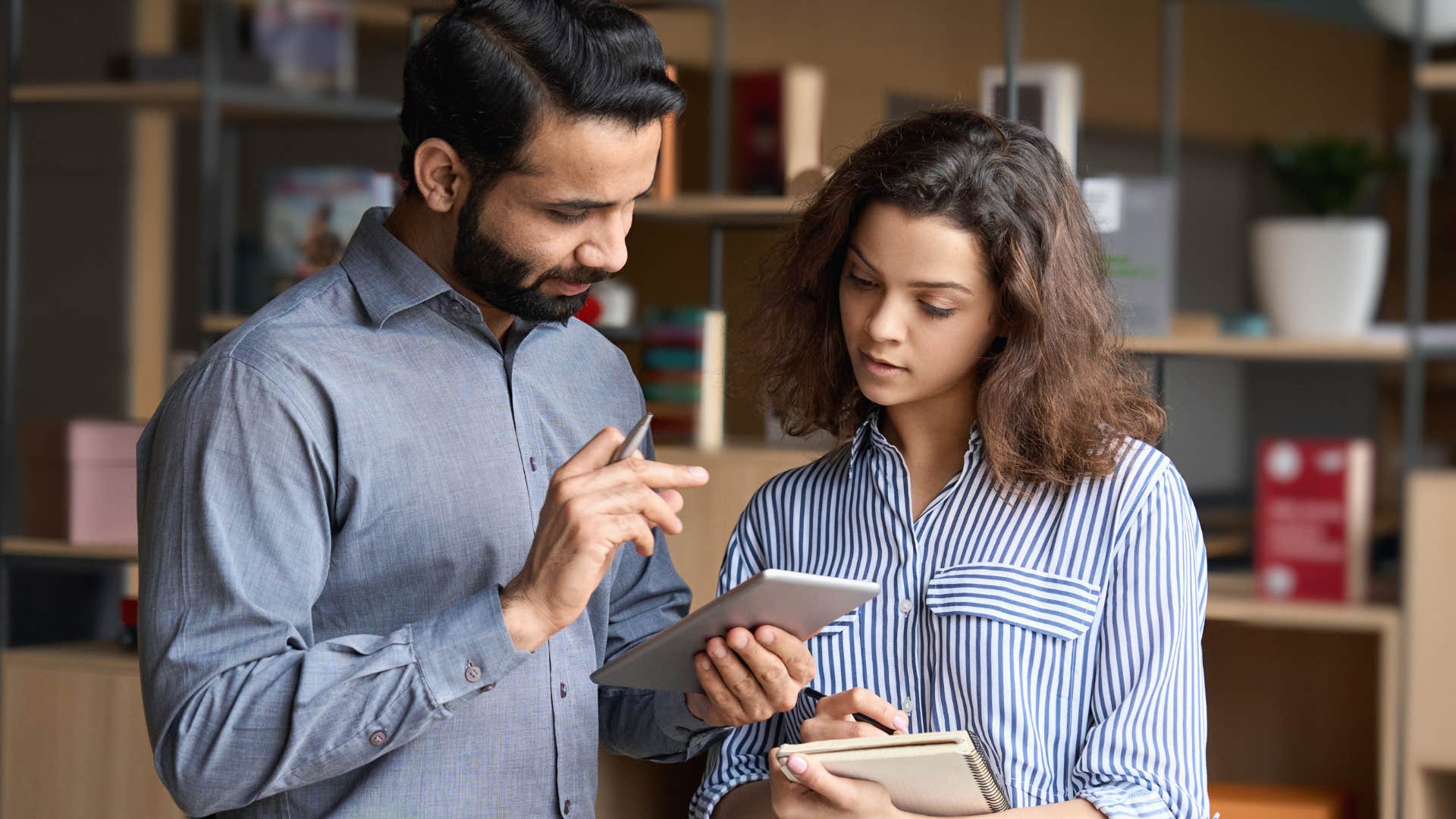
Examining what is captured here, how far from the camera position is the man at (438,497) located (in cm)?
116

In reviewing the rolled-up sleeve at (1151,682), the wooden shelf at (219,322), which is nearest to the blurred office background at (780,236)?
the wooden shelf at (219,322)

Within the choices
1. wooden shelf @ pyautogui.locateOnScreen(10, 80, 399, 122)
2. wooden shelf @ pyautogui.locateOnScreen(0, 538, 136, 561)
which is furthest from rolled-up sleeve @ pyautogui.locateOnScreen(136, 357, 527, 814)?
wooden shelf @ pyautogui.locateOnScreen(10, 80, 399, 122)

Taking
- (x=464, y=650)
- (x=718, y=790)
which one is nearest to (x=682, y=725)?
(x=718, y=790)

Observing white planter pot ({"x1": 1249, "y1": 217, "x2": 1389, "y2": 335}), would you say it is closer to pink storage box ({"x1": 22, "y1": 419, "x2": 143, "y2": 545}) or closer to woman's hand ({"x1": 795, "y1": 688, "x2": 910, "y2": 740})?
woman's hand ({"x1": 795, "y1": 688, "x2": 910, "y2": 740})

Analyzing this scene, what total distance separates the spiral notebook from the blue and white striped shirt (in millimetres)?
67

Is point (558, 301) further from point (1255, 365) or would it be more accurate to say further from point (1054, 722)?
point (1255, 365)

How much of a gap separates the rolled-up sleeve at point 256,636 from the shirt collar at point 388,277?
14 centimetres

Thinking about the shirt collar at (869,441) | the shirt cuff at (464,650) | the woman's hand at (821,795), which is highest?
the shirt collar at (869,441)

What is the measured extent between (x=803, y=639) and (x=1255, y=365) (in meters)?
4.52

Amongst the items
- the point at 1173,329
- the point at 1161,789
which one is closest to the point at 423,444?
the point at 1161,789

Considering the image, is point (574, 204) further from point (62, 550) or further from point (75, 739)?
point (62, 550)

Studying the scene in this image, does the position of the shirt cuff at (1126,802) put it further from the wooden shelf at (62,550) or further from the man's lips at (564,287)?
the wooden shelf at (62,550)

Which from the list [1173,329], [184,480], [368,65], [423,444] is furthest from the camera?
[368,65]

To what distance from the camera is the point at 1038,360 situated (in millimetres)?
1341
